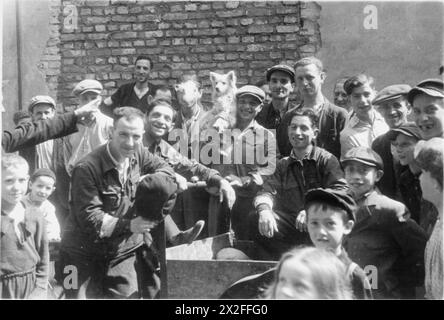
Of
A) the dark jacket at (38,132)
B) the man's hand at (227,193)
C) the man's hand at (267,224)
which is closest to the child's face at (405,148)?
the man's hand at (267,224)

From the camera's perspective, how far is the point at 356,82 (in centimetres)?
518

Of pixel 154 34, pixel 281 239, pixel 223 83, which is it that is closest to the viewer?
pixel 281 239

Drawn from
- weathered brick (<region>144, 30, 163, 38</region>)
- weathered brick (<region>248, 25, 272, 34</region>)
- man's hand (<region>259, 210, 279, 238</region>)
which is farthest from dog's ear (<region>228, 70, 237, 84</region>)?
man's hand (<region>259, 210, 279, 238</region>)

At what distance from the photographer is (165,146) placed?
515 cm

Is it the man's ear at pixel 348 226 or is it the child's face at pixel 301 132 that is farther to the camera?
the child's face at pixel 301 132

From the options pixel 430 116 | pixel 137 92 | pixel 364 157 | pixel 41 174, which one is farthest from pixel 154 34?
pixel 430 116

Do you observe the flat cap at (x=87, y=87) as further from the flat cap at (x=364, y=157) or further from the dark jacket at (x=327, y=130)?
the flat cap at (x=364, y=157)

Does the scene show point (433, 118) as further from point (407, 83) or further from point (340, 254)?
point (340, 254)

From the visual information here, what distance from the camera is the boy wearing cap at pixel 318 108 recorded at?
5.05m

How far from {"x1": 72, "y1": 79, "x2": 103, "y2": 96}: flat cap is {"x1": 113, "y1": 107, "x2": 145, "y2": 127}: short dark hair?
423 millimetres

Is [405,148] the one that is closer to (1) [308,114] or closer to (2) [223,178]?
(1) [308,114]

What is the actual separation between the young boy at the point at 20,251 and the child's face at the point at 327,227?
5.65 feet

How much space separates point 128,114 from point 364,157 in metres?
1.55
